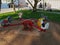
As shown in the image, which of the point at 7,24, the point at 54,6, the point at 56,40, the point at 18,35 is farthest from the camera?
the point at 54,6

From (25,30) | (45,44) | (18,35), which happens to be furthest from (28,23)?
(45,44)

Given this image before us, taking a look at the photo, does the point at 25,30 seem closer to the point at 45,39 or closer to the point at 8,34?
the point at 8,34

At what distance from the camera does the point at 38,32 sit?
10.9m

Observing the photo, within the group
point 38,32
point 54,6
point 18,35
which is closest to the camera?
point 18,35

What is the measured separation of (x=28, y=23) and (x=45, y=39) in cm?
220

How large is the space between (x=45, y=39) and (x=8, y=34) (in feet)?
6.23

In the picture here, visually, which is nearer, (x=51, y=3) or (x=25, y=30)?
(x=25, y=30)

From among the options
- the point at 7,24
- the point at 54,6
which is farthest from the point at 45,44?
the point at 54,6

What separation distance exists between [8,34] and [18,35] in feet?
1.71

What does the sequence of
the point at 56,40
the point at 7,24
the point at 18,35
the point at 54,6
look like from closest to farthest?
the point at 56,40
the point at 18,35
the point at 7,24
the point at 54,6

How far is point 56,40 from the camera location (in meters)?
9.50

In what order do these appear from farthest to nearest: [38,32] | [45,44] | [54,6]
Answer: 1. [54,6]
2. [38,32]
3. [45,44]

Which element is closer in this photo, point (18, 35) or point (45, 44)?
point (45, 44)

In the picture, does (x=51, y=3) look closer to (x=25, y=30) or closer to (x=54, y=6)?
(x=54, y=6)
